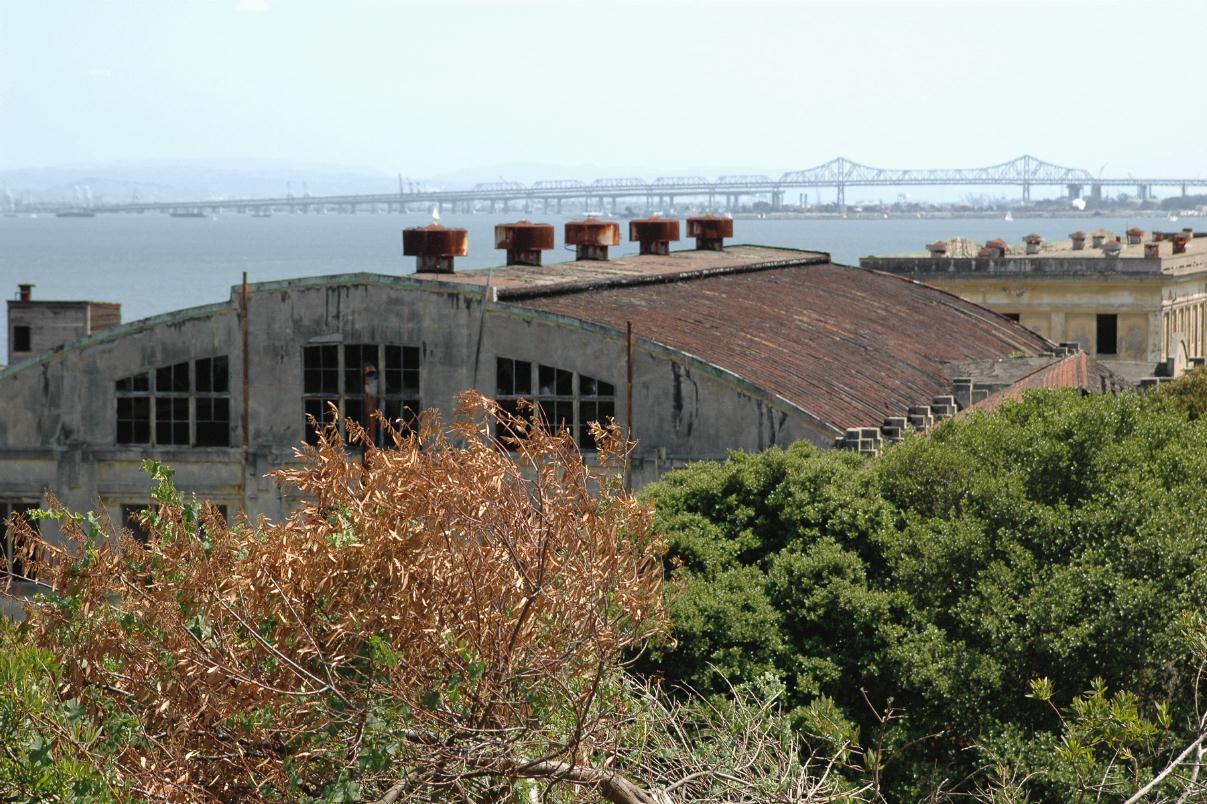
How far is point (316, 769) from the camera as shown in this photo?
13891 mm

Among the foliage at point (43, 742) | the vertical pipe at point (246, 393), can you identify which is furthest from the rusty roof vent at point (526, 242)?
the foliage at point (43, 742)

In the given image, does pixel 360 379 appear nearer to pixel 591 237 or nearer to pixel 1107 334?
pixel 591 237

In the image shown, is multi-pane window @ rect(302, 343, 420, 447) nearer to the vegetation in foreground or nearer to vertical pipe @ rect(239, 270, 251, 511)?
vertical pipe @ rect(239, 270, 251, 511)

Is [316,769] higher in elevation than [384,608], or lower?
lower

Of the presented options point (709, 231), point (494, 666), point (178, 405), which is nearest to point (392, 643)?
point (494, 666)

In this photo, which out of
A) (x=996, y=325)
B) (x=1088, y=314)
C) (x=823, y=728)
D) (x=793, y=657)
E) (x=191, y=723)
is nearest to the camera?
(x=191, y=723)

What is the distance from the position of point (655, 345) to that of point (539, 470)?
22.4 metres

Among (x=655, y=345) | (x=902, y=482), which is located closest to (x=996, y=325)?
(x=655, y=345)

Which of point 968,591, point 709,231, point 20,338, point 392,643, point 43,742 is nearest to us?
point 43,742

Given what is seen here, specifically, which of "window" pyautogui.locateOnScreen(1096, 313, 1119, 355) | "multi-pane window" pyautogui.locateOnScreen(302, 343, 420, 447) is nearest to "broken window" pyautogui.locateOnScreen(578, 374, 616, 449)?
"multi-pane window" pyautogui.locateOnScreen(302, 343, 420, 447)

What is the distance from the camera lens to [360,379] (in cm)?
3941

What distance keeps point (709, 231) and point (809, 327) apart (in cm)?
1705

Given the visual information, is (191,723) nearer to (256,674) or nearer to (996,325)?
(256,674)

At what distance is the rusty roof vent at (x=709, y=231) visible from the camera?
200ft
